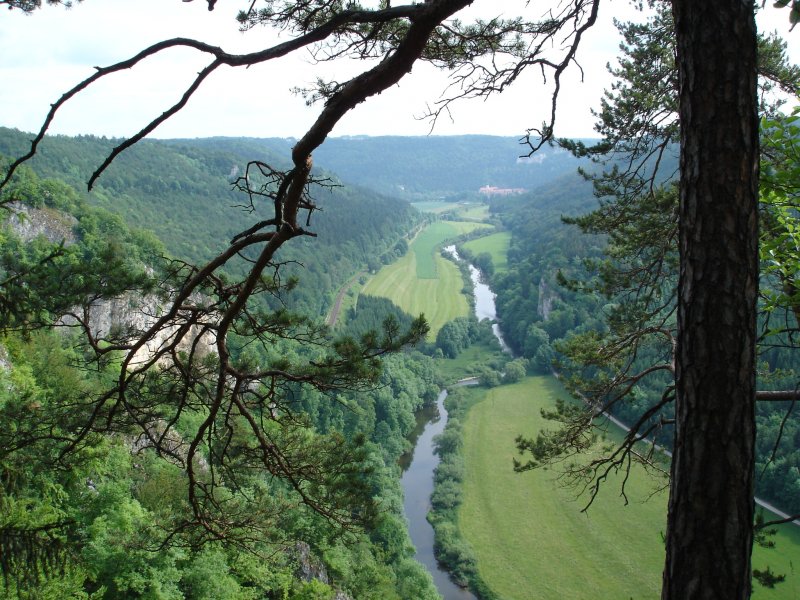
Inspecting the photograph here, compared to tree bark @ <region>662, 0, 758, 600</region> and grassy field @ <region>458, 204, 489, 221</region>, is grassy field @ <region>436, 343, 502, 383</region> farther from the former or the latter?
grassy field @ <region>458, 204, 489, 221</region>

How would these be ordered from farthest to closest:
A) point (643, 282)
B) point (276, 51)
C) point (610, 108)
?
point (610, 108), point (643, 282), point (276, 51)

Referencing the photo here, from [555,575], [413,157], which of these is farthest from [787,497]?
[413,157]

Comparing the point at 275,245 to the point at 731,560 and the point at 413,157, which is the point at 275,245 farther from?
the point at 413,157

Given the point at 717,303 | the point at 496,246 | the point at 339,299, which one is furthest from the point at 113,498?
the point at 496,246

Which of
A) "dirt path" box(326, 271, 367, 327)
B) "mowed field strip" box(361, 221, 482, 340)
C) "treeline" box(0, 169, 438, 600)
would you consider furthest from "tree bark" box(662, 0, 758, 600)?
"mowed field strip" box(361, 221, 482, 340)

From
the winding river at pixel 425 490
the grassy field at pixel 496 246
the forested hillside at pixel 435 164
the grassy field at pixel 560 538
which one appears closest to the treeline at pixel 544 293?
the grassy field at pixel 496 246

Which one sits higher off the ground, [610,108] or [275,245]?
[610,108]

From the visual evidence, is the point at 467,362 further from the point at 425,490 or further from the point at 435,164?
the point at 435,164
